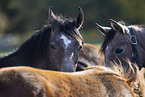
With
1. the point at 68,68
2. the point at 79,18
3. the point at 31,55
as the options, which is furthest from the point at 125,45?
the point at 31,55

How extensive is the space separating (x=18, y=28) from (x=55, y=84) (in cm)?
3031

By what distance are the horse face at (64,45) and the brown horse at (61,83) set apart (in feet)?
5.85

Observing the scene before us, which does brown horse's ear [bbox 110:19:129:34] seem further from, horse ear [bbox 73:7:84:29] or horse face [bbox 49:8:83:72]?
horse face [bbox 49:8:83:72]

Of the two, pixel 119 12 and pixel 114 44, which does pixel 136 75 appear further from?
pixel 119 12

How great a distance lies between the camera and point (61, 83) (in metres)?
1.56

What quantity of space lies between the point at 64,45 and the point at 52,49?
241mm

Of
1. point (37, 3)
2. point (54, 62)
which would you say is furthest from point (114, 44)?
point (37, 3)

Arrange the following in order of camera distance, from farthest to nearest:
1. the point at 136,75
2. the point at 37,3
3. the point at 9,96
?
the point at 37,3 < the point at 136,75 < the point at 9,96

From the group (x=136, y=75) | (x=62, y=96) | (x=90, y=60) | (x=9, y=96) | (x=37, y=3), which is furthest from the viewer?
(x=37, y=3)

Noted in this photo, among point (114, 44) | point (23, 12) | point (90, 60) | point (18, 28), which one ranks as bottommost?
point (90, 60)

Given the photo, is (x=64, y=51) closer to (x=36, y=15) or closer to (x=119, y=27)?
(x=119, y=27)

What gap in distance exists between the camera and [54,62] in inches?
156

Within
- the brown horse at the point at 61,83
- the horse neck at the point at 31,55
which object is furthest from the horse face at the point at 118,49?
the brown horse at the point at 61,83

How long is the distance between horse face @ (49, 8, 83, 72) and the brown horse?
1.78m
